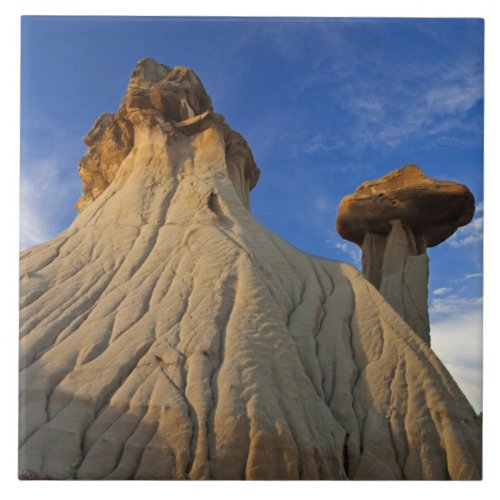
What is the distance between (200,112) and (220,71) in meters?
5.90

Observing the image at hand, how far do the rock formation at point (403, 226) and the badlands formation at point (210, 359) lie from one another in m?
3.07

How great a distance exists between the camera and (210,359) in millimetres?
12461

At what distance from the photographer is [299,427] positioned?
11719 mm

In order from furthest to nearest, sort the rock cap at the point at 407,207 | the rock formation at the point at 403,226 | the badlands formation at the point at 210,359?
the rock cap at the point at 407,207 < the rock formation at the point at 403,226 < the badlands formation at the point at 210,359

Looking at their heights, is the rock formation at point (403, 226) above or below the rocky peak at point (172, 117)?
below

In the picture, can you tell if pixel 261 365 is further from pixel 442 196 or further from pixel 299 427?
pixel 442 196

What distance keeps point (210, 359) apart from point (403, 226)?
1021 centimetres

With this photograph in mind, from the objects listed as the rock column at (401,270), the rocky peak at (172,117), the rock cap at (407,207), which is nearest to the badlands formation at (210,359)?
the rocky peak at (172,117)

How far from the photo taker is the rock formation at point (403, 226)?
18.8m

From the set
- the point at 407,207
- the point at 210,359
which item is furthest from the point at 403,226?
the point at 210,359

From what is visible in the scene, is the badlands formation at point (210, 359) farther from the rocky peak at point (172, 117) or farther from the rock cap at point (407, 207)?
the rock cap at point (407, 207)

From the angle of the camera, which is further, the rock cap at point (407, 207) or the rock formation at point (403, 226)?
the rock cap at point (407, 207)

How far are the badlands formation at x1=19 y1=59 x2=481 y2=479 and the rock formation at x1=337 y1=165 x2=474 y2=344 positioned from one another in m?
3.07

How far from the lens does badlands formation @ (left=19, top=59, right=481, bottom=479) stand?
36.3 ft
